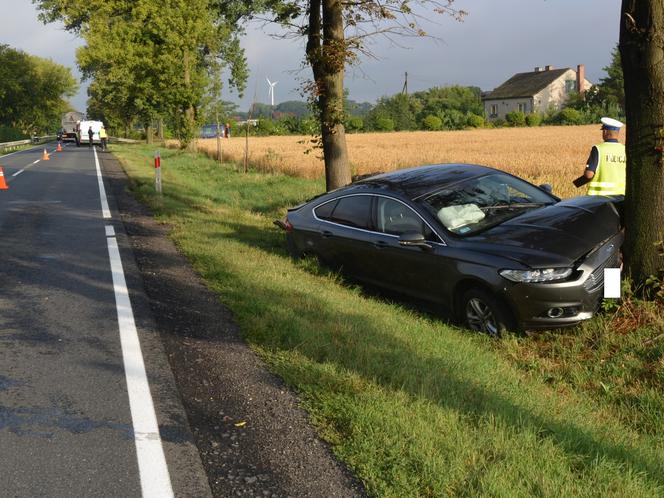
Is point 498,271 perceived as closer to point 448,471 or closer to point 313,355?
point 313,355

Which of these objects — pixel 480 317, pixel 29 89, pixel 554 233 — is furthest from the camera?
pixel 29 89

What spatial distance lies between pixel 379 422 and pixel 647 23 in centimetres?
427

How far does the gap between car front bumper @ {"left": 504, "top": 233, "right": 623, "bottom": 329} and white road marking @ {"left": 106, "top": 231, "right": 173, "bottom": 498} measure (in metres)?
3.00

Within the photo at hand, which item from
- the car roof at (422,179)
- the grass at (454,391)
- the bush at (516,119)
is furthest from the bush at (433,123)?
the grass at (454,391)

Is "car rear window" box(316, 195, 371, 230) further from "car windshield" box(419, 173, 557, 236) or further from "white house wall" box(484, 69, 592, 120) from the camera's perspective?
"white house wall" box(484, 69, 592, 120)

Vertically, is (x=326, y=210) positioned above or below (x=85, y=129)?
below

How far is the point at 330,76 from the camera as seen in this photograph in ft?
36.7

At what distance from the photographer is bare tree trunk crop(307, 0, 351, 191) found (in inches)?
424

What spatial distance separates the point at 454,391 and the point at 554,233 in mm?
2146

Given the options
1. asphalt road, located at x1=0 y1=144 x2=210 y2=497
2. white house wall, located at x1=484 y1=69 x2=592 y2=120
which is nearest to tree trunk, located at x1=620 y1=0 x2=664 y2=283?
asphalt road, located at x1=0 y1=144 x2=210 y2=497

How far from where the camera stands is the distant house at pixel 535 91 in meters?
96.0

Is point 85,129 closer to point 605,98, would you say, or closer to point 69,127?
point 69,127

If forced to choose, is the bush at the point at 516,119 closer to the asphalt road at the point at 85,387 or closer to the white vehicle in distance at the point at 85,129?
the white vehicle in distance at the point at 85,129

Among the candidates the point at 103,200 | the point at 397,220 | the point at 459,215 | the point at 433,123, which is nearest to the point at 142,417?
the point at 397,220
